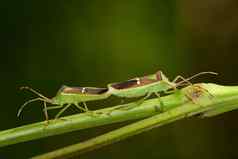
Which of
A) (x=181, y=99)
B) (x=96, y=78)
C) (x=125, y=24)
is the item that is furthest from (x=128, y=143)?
(x=181, y=99)

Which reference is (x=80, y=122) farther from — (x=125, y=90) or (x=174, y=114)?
(x=125, y=90)

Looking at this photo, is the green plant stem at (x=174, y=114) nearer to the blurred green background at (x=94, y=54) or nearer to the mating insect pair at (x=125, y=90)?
the mating insect pair at (x=125, y=90)

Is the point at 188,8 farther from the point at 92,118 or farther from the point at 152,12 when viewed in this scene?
the point at 92,118

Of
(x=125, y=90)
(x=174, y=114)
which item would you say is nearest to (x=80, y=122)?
(x=174, y=114)

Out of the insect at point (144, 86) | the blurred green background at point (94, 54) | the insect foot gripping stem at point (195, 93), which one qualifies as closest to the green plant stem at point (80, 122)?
the insect foot gripping stem at point (195, 93)

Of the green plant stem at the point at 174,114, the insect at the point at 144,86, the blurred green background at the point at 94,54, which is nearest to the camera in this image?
the green plant stem at the point at 174,114

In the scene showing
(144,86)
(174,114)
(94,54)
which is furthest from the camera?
(94,54)

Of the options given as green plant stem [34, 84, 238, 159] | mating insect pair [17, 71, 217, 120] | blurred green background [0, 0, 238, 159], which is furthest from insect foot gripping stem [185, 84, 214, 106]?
blurred green background [0, 0, 238, 159]
